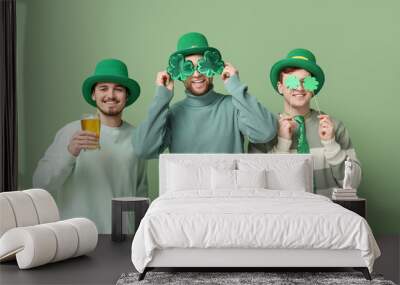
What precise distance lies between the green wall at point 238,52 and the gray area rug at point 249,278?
229 cm

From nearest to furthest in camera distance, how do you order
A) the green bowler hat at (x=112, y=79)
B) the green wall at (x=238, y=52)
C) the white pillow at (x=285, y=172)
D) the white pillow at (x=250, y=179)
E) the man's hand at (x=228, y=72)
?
1. the white pillow at (x=250, y=179)
2. the white pillow at (x=285, y=172)
3. the man's hand at (x=228, y=72)
4. the green bowler hat at (x=112, y=79)
5. the green wall at (x=238, y=52)

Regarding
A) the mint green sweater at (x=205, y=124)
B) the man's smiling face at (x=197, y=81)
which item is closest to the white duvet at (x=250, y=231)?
the mint green sweater at (x=205, y=124)

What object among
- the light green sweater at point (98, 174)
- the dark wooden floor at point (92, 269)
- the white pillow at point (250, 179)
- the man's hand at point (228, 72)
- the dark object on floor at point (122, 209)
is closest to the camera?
the dark wooden floor at point (92, 269)

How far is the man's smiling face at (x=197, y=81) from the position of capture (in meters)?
5.68

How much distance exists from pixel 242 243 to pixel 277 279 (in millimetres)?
313

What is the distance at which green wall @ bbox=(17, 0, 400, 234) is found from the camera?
21.3ft

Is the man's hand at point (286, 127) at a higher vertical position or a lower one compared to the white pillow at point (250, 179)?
higher

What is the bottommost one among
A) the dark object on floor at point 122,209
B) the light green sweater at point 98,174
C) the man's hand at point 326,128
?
the dark object on floor at point 122,209

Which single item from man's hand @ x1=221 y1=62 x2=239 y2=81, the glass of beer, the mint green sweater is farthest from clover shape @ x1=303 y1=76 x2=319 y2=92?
the glass of beer

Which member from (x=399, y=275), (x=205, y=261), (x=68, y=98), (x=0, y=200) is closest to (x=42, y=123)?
(x=68, y=98)

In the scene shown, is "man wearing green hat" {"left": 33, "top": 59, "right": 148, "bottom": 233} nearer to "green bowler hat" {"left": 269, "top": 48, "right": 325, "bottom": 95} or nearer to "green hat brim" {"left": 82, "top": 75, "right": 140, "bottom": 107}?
"green hat brim" {"left": 82, "top": 75, "right": 140, "bottom": 107}

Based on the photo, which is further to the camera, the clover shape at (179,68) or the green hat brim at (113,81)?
the green hat brim at (113,81)

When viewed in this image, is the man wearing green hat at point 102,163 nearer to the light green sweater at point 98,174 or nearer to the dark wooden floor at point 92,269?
the light green sweater at point 98,174

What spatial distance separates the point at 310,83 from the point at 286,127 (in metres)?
0.41
